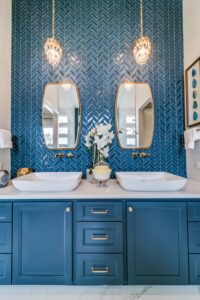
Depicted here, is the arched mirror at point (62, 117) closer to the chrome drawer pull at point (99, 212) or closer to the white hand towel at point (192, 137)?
the chrome drawer pull at point (99, 212)

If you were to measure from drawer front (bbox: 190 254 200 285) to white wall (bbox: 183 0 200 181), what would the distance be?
0.79m

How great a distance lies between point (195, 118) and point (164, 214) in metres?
1.12

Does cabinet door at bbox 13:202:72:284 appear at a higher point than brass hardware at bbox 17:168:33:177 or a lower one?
lower

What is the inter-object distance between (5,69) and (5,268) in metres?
1.99

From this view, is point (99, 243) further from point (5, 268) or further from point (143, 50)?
point (143, 50)

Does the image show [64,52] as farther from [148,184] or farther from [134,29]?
[148,184]

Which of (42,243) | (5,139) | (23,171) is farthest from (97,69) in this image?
(42,243)

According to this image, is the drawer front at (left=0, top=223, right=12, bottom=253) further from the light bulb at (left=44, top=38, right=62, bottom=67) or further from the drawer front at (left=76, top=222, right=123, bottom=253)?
the light bulb at (left=44, top=38, right=62, bottom=67)

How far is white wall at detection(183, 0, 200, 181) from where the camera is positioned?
1.78 meters

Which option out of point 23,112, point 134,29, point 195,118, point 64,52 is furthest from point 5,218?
point 134,29

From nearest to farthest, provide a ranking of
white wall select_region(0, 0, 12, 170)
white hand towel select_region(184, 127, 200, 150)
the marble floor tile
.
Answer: the marble floor tile, white hand towel select_region(184, 127, 200, 150), white wall select_region(0, 0, 12, 170)

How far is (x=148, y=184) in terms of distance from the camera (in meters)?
1.31

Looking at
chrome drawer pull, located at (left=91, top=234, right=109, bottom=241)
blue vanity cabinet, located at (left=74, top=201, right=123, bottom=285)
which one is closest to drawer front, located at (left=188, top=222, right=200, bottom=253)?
blue vanity cabinet, located at (left=74, top=201, right=123, bottom=285)

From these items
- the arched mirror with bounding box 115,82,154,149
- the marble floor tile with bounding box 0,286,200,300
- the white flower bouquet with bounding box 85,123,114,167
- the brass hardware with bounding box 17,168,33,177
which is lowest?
the marble floor tile with bounding box 0,286,200,300
